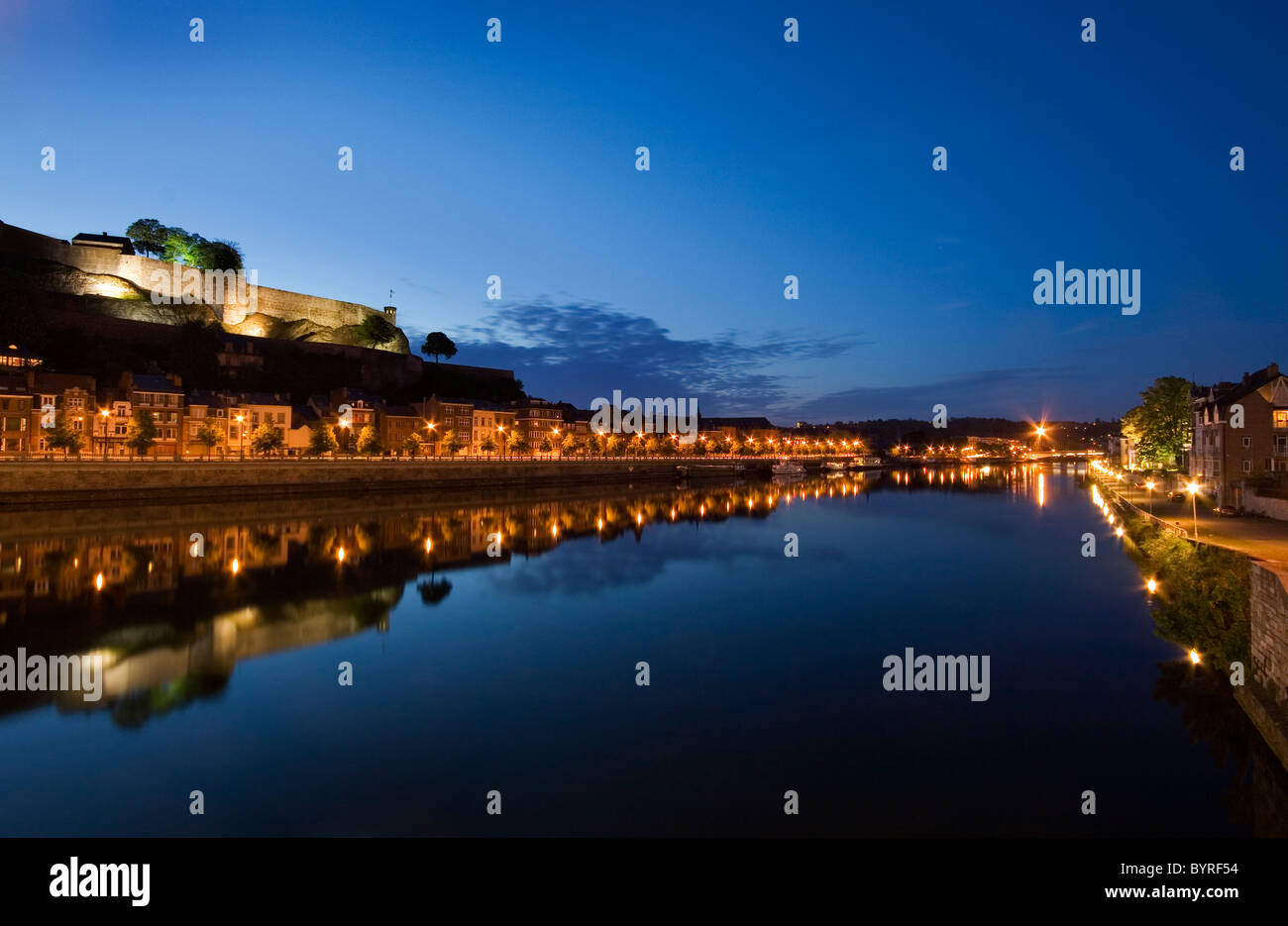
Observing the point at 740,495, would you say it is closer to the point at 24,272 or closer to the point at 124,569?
the point at 124,569

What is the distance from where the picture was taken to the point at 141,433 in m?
49.8

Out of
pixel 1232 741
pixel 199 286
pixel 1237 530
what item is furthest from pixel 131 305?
pixel 1232 741

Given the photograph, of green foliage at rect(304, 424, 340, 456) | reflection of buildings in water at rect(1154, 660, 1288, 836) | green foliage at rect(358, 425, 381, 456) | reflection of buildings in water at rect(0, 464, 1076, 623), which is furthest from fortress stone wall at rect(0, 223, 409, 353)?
reflection of buildings in water at rect(1154, 660, 1288, 836)

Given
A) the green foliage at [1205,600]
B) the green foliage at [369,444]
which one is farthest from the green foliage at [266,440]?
the green foliage at [1205,600]

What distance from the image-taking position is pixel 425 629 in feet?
57.4

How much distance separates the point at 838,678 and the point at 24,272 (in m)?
Result: 81.6

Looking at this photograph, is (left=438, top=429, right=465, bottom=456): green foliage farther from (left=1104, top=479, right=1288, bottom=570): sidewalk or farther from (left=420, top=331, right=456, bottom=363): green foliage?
(left=1104, top=479, right=1288, bottom=570): sidewalk

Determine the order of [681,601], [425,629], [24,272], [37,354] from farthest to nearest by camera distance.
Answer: [24,272], [37,354], [681,601], [425,629]

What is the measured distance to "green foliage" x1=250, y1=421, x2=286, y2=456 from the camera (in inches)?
2189

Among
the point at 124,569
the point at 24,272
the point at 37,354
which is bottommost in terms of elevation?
the point at 124,569

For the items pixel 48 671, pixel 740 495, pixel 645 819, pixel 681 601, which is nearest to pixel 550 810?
pixel 645 819

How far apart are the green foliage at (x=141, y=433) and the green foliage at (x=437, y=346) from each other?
5058 cm

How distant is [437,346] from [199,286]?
99.8 ft

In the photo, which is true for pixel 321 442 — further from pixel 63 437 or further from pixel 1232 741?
pixel 1232 741
